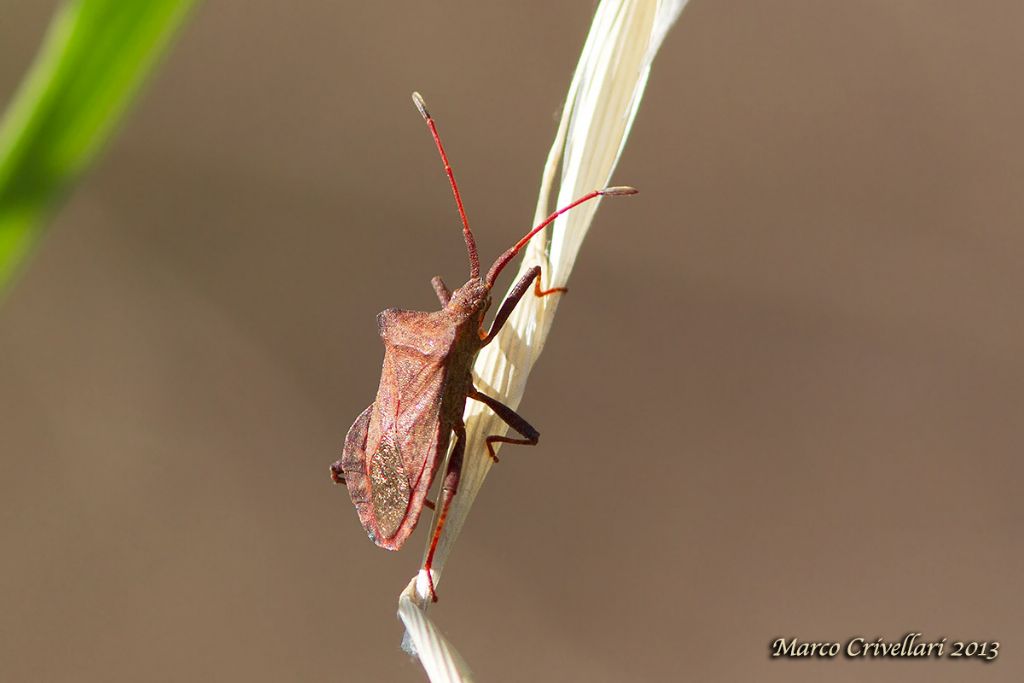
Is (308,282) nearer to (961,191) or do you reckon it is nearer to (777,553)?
(777,553)

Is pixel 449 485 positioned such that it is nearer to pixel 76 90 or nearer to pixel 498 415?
pixel 498 415

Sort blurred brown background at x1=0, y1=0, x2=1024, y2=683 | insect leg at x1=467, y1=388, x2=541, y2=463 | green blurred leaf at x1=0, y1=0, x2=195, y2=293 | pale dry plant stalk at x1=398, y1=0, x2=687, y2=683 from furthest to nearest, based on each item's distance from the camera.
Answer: blurred brown background at x1=0, y1=0, x2=1024, y2=683 < insect leg at x1=467, y1=388, x2=541, y2=463 < pale dry plant stalk at x1=398, y1=0, x2=687, y2=683 < green blurred leaf at x1=0, y1=0, x2=195, y2=293

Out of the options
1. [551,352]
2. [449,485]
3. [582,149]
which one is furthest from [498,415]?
[551,352]

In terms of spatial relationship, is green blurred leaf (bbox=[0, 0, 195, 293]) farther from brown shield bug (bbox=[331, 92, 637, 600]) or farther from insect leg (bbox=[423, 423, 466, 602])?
brown shield bug (bbox=[331, 92, 637, 600])

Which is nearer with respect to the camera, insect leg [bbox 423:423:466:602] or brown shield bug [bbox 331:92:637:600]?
insect leg [bbox 423:423:466:602]

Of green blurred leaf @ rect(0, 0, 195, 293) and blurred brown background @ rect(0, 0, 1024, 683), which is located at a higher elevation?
green blurred leaf @ rect(0, 0, 195, 293)

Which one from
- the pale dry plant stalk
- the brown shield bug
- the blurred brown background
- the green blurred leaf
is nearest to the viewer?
the green blurred leaf

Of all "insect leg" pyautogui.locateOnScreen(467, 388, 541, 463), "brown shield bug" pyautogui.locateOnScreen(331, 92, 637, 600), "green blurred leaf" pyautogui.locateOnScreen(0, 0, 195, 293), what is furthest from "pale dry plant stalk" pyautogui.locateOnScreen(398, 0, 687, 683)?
"green blurred leaf" pyautogui.locateOnScreen(0, 0, 195, 293)
